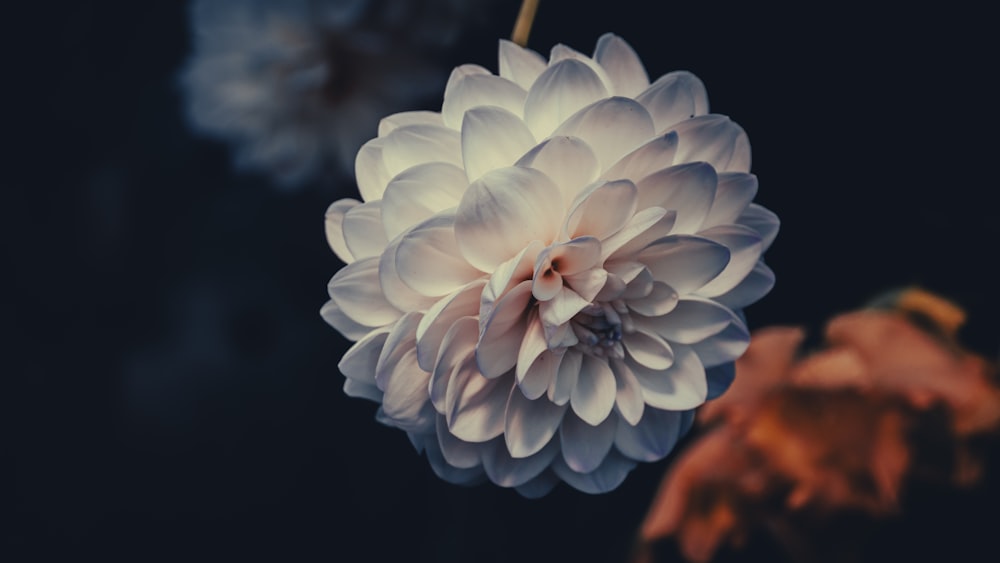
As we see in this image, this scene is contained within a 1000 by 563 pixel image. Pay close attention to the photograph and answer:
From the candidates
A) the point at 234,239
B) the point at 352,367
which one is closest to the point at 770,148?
the point at 352,367

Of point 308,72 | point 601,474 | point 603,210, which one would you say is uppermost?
point 308,72

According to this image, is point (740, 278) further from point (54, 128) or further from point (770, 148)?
point (54, 128)

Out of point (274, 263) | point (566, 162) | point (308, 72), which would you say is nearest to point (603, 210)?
point (566, 162)

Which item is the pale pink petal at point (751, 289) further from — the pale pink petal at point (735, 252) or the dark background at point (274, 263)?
the dark background at point (274, 263)

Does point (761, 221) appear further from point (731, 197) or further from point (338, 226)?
point (338, 226)

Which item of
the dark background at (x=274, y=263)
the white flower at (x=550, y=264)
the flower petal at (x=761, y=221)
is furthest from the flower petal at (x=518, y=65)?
the dark background at (x=274, y=263)

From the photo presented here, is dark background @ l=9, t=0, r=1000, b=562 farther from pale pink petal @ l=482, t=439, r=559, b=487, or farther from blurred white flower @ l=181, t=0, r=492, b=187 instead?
pale pink petal @ l=482, t=439, r=559, b=487
